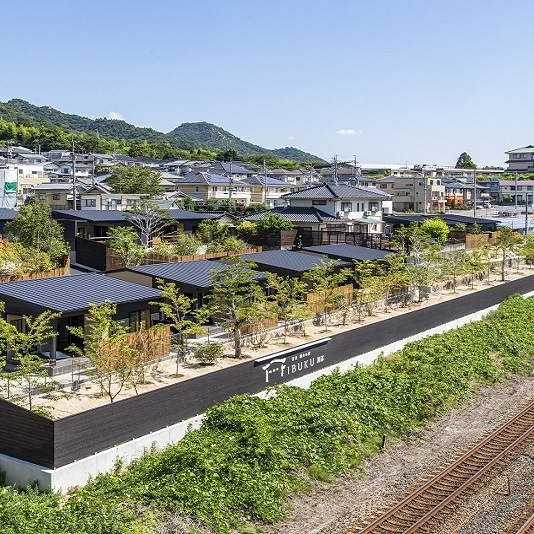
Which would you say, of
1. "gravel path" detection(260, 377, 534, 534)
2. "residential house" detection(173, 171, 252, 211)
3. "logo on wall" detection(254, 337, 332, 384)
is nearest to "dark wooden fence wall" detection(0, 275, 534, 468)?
"logo on wall" detection(254, 337, 332, 384)

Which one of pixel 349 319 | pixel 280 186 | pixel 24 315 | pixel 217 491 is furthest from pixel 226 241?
pixel 280 186

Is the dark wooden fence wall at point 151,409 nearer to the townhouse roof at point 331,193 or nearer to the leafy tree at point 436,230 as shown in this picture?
the leafy tree at point 436,230

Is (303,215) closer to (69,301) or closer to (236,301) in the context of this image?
(236,301)

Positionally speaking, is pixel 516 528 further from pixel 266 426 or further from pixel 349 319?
pixel 349 319

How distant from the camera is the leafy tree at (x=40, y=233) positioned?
32719 mm

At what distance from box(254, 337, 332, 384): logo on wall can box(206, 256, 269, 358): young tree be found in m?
2.18

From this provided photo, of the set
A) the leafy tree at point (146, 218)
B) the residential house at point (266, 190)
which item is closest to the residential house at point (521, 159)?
the residential house at point (266, 190)

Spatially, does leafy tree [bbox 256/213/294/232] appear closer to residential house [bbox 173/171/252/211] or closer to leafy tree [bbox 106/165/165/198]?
leafy tree [bbox 106/165/165/198]

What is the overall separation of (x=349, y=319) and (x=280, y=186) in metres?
62.3

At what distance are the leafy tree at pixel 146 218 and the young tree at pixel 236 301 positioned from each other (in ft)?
51.7

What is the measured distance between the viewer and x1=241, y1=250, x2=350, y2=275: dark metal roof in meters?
31.0

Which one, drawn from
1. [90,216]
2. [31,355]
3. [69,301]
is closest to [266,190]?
[90,216]

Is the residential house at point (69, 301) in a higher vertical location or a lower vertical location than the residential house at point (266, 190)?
lower

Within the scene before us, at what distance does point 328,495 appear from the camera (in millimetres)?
15430
